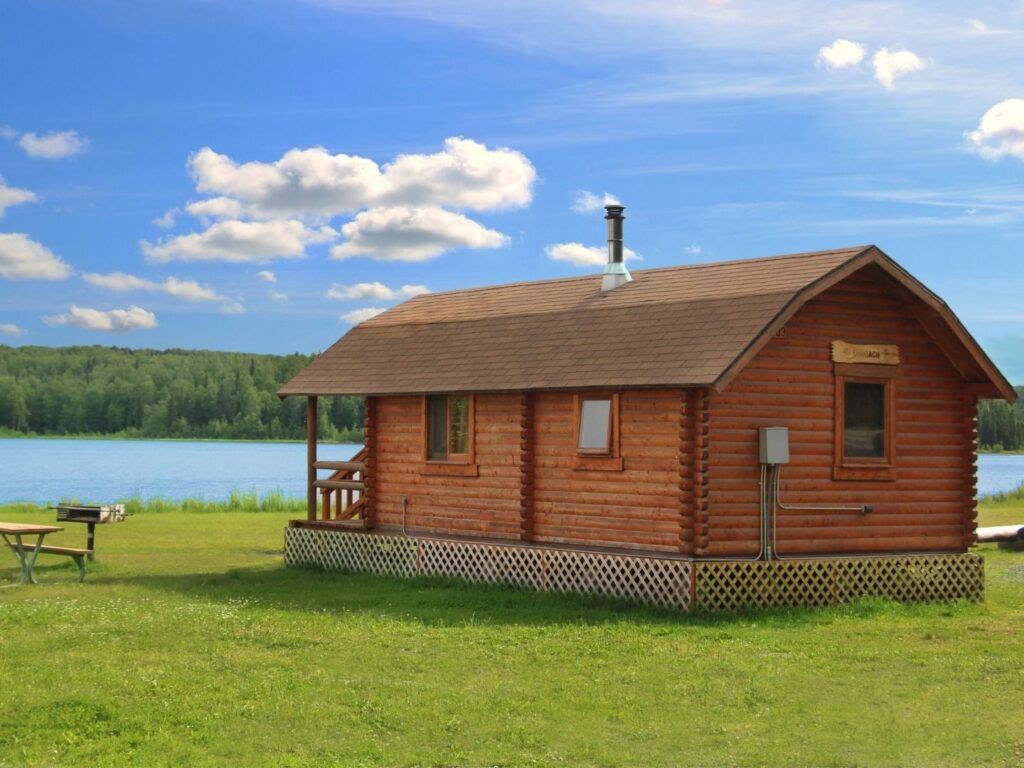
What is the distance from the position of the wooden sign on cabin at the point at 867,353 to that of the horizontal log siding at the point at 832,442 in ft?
0.45

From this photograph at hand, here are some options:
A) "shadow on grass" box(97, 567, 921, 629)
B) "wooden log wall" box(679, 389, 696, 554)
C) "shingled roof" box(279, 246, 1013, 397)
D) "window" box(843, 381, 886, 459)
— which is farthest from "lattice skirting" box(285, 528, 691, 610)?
"window" box(843, 381, 886, 459)

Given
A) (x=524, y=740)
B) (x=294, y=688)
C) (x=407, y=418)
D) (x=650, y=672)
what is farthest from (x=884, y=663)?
(x=407, y=418)

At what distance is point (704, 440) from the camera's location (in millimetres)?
19516

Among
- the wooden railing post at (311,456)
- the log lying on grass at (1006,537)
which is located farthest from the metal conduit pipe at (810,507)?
the log lying on grass at (1006,537)

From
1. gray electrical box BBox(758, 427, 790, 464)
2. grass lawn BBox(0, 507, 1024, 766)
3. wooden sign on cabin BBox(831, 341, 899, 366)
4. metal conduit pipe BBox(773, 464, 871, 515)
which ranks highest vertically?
wooden sign on cabin BBox(831, 341, 899, 366)

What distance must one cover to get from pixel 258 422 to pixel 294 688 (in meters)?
128

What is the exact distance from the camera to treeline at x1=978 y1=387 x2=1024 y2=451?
113 meters

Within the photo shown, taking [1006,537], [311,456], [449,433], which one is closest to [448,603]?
[449,433]

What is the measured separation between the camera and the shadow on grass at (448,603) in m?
18.4

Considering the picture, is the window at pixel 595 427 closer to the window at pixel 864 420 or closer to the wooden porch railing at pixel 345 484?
the window at pixel 864 420

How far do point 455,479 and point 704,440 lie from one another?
5.74m

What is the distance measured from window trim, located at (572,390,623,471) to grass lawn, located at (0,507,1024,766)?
2.23 metres

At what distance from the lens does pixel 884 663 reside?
608 inches

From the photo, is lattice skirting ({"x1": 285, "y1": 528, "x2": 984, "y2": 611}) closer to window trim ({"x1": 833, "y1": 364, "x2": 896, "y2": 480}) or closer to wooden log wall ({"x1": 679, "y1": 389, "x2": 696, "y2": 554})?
wooden log wall ({"x1": 679, "y1": 389, "x2": 696, "y2": 554})
